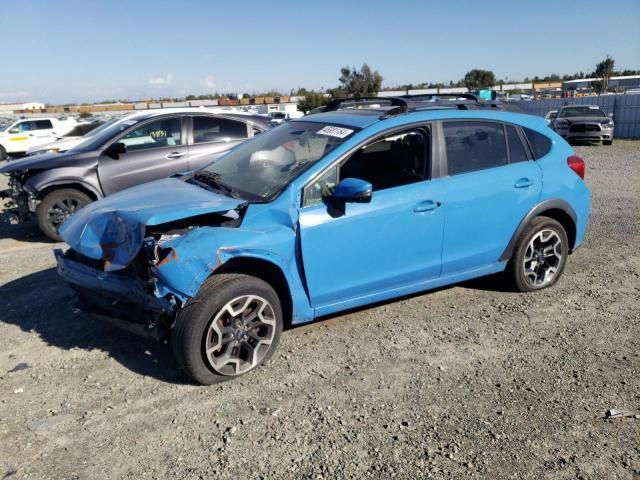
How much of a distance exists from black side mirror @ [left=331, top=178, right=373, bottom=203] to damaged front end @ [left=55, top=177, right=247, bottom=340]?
684mm

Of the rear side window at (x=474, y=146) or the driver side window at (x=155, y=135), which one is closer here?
the rear side window at (x=474, y=146)

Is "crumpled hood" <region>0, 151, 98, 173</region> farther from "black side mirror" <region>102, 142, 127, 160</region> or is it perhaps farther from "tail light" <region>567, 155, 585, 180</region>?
"tail light" <region>567, 155, 585, 180</region>

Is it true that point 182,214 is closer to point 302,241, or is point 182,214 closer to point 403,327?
point 302,241

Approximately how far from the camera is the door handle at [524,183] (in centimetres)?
466

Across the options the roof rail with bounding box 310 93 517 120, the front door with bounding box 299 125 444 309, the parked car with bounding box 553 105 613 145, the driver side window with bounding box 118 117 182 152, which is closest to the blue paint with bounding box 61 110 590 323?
the front door with bounding box 299 125 444 309

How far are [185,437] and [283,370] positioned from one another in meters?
0.91

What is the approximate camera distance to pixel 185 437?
3092mm

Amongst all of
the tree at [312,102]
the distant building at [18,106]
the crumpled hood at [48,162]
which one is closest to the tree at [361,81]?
the tree at [312,102]

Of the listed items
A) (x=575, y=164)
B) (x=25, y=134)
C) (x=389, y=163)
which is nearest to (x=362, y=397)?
(x=389, y=163)

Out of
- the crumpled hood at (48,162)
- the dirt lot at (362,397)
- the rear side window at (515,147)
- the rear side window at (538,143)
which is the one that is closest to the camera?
the dirt lot at (362,397)

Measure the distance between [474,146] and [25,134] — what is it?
22.1m

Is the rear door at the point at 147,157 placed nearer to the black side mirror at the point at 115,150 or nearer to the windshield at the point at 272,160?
the black side mirror at the point at 115,150

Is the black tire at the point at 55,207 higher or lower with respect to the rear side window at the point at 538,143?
lower

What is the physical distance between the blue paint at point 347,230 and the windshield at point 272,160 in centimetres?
12
